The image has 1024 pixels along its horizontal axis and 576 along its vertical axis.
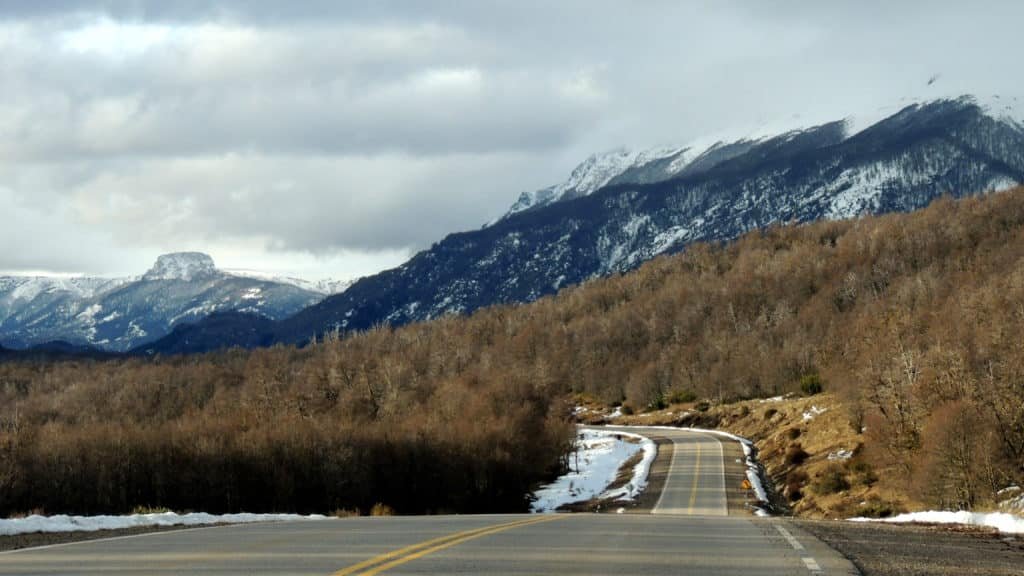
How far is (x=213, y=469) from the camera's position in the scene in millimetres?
73938

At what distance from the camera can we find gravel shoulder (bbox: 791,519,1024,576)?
1230cm

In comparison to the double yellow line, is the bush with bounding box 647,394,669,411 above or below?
below

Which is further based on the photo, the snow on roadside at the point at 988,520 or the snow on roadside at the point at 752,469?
the snow on roadside at the point at 752,469

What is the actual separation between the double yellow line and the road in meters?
0.02

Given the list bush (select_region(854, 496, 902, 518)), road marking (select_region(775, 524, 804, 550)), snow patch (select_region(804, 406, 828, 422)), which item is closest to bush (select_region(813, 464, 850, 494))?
bush (select_region(854, 496, 902, 518))

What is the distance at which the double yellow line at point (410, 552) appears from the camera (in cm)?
1153

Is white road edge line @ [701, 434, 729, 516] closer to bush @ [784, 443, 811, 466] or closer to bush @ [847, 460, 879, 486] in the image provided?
bush @ [784, 443, 811, 466]

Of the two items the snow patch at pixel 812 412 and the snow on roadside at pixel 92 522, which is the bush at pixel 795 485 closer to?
the snow patch at pixel 812 412

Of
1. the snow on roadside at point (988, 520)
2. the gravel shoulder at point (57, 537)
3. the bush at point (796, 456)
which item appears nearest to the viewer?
the gravel shoulder at point (57, 537)

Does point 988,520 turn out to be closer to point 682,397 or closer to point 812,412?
point 812,412

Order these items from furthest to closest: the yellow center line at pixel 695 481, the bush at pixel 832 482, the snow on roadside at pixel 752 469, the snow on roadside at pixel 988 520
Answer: the bush at pixel 832 482
the yellow center line at pixel 695 481
the snow on roadside at pixel 752 469
the snow on roadside at pixel 988 520

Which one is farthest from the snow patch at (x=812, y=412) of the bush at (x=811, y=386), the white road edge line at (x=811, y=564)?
the white road edge line at (x=811, y=564)

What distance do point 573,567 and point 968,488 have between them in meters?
39.9

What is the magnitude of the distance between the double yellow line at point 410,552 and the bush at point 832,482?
5916 cm
